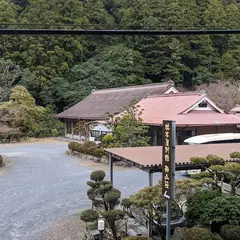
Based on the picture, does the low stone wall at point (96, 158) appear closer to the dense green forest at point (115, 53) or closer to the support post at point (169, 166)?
the support post at point (169, 166)

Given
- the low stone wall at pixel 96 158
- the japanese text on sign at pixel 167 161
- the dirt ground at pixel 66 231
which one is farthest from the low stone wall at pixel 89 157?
the japanese text on sign at pixel 167 161

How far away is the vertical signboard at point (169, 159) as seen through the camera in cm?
561

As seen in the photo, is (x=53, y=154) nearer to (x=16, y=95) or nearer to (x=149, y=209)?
(x=16, y=95)

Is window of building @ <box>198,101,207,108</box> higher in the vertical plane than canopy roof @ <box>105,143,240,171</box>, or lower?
higher

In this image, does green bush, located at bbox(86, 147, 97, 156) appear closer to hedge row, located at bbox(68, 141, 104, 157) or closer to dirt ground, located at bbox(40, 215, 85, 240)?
hedge row, located at bbox(68, 141, 104, 157)

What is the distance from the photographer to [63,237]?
7.21m

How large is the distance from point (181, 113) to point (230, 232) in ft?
45.9

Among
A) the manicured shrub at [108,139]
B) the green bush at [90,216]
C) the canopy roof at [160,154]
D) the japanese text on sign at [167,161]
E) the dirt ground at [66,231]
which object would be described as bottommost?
the dirt ground at [66,231]

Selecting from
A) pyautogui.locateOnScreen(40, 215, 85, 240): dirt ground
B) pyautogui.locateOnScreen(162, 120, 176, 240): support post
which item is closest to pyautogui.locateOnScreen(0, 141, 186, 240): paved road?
pyautogui.locateOnScreen(40, 215, 85, 240): dirt ground

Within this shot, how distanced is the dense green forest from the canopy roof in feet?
80.9

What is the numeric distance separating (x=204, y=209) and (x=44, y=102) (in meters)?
Answer: 30.0

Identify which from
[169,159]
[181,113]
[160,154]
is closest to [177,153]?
[160,154]

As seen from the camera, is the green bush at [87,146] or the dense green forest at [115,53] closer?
the green bush at [87,146]

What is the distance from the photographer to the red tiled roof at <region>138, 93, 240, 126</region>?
60.3 feet
